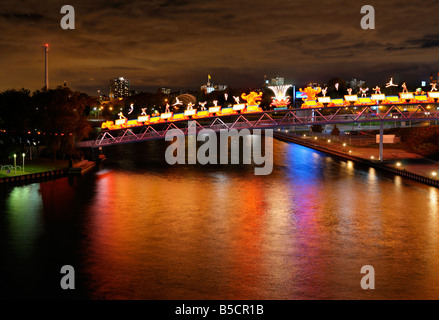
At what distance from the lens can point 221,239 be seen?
23.2 m

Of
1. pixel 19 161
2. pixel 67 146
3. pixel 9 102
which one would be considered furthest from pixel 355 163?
pixel 9 102

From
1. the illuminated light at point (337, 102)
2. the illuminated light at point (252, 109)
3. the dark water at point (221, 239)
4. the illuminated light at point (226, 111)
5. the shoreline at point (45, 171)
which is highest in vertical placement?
the illuminated light at point (337, 102)

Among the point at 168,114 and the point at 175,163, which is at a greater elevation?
the point at 168,114

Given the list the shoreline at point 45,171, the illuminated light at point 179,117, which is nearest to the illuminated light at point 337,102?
the illuminated light at point 179,117

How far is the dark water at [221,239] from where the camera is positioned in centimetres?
1675

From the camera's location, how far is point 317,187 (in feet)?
133

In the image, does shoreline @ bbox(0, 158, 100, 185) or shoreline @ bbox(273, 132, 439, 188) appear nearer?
shoreline @ bbox(0, 158, 100, 185)

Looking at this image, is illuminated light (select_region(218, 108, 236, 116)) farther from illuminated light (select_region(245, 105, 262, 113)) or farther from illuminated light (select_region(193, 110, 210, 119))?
illuminated light (select_region(245, 105, 262, 113))

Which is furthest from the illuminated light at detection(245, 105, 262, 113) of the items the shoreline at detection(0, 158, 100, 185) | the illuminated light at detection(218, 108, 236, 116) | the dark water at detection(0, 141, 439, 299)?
the dark water at detection(0, 141, 439, 299)

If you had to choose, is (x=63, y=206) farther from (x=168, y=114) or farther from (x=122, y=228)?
(x=168, y=114)

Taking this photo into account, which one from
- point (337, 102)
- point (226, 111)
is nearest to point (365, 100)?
point (337, 102)

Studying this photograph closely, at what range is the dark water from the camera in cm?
1675

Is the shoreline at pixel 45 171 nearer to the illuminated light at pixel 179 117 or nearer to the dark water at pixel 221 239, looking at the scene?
the dark water at pixel 221 239
